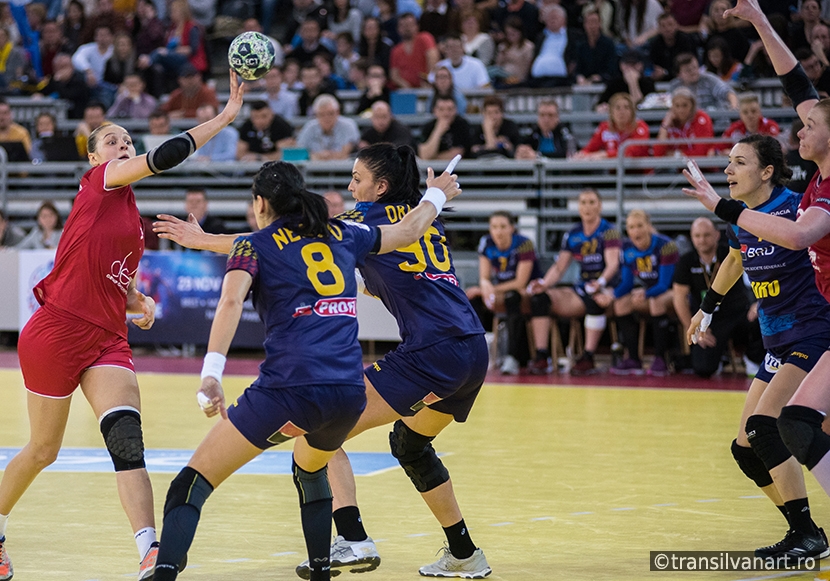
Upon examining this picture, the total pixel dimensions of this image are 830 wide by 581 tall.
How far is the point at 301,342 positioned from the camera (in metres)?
4.59

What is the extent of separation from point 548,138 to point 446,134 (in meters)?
1.34

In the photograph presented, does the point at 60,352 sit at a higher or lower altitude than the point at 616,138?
higher

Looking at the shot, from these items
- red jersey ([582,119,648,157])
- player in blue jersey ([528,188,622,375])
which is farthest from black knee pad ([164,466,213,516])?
red jersey ([582,119,648,157])

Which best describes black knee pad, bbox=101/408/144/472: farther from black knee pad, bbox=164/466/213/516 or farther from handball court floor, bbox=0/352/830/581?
black knee pad, bbox=164/466/213/516

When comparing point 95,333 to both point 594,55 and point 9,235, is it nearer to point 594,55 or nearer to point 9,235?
point 9,235

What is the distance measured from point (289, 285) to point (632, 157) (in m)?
10.7

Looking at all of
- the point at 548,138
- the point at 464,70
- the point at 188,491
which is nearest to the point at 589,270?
the point at 548,138

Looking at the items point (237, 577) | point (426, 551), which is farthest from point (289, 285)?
point (426, 551)

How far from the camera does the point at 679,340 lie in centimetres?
1372

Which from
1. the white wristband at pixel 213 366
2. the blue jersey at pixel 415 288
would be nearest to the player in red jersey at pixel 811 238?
the blue jersey at pixel 415 288

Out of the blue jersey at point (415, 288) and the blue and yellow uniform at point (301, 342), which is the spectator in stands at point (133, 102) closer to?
the blue jersey at point (415, 288)

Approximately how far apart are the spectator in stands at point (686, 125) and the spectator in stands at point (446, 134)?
2.54 metres

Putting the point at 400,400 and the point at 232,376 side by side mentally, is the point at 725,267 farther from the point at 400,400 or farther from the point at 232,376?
the point at 232,376

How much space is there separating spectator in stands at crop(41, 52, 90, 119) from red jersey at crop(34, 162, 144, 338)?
569 inches
